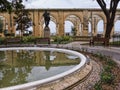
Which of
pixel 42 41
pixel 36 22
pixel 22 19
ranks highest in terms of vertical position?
pixel 22 19

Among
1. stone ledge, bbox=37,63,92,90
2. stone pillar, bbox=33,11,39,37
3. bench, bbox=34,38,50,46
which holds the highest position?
stone pillar, bbox=33,11,39,37

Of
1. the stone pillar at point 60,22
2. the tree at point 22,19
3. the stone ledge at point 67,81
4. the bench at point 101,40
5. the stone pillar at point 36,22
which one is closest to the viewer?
the stone ledge at point 67,81

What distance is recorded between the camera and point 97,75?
30.3 ft

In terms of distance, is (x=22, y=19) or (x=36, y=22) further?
(x=36, y=22)

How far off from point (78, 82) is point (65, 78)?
0.39 m

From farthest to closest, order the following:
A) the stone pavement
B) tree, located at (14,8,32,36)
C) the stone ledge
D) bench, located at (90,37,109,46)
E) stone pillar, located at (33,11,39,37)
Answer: stone pillar, located at (33,11,39,37)
tree, located at (14,8,32,36)
bench, located at (90,37,109,46)
the stone pavement
the stone ledge

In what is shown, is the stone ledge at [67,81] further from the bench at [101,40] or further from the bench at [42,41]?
the bench at [42,41]

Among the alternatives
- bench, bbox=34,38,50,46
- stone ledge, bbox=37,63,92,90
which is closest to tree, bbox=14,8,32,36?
bench, bbox=34,38,50,46

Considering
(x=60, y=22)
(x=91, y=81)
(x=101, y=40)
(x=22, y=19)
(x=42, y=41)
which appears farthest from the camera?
(x=60, y=22)

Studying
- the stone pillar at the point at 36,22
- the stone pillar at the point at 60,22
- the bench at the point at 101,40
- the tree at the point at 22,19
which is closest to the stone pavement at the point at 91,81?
the bench at the point at 101,40

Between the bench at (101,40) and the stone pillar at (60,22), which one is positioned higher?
the stone pillar at (60,22)

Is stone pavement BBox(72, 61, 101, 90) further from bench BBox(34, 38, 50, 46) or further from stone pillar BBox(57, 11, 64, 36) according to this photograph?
stone pillar BBox(57, 11, 64, 36)

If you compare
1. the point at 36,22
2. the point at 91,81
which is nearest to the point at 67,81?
the point at 91,81

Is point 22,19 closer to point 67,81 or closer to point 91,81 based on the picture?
point 91,81
